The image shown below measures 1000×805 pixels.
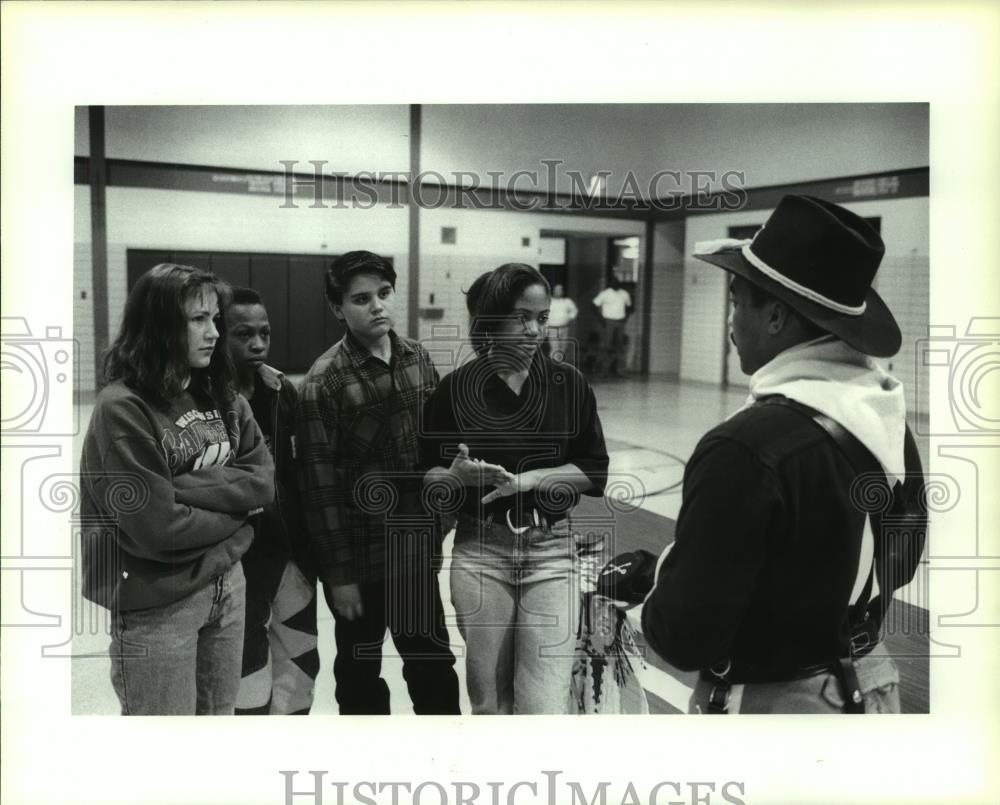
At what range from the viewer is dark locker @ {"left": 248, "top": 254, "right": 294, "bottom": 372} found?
219 centimetres

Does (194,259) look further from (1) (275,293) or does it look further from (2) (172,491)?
(2) (172,491)

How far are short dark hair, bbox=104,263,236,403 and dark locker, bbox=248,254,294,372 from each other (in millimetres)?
92

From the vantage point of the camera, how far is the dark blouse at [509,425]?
7.36 ft

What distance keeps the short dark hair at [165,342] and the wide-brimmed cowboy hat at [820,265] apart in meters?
1.32

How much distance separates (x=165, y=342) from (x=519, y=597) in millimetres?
1158

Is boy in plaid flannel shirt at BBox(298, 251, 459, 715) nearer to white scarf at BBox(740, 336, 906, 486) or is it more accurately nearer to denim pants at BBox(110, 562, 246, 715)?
denim pants at BBox(110, 562, 246, 715)

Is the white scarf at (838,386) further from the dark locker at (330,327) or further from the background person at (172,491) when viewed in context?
the background person at (172,491)

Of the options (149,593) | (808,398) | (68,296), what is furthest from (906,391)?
(68,296)

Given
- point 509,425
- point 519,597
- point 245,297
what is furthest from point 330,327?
point 519,597

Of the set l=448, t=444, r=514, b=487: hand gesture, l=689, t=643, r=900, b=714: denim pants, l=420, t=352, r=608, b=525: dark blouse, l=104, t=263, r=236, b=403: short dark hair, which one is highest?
l=104, t=263, r=236, b=403: short dark hair

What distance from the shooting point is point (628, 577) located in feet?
7.30

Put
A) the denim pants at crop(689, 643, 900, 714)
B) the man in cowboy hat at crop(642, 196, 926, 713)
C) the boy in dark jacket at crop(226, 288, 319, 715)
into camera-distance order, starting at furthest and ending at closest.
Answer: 1. the boy in dark jacket at crop(226, 288, 319, 715)
2. the denim pants at crop(689, 643, 900, 714)
3. the man in cowboy hat at crop(642, 196, 926, 713)

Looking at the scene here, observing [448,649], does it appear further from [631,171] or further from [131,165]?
[131,165]

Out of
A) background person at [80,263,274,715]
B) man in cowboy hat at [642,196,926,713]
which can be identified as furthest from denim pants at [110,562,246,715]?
man in cowboy hat at [642,196,926,713]
